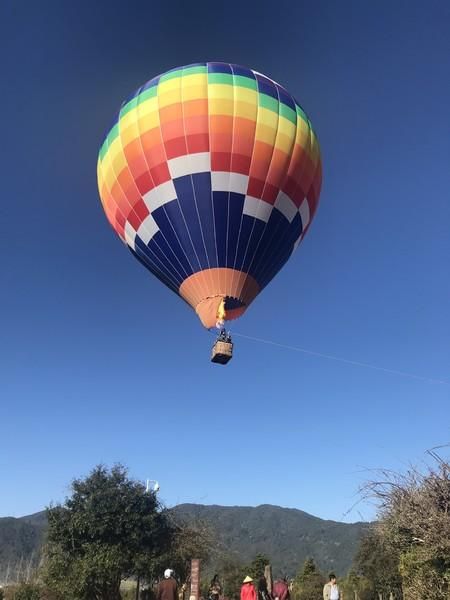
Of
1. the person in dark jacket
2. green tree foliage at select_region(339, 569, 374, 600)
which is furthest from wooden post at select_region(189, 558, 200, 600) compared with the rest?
green tree foliage at select_region(339, 569, 374, 600)

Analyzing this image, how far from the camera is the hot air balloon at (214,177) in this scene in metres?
18.1

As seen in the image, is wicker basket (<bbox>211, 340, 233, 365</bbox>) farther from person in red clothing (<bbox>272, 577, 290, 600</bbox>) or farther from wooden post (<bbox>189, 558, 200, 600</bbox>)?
person in red clothing (<bbox>272, 577, 290, 600</bbox>)

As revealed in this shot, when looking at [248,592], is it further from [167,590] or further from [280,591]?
[167,590]

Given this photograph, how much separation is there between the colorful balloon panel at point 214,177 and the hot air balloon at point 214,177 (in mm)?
32

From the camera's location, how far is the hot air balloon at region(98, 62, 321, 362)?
59.4ft

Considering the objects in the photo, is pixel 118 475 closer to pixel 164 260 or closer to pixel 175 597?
pixel 164 260

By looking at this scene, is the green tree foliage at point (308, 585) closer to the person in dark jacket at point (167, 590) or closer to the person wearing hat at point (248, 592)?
the person wearing hat at point (248, 592)

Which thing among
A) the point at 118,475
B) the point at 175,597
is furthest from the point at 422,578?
the point at 118,475

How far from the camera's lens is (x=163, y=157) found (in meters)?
18.3

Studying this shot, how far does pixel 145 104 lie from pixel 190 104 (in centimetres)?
176

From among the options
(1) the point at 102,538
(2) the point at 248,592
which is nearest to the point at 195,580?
(2) the point at 248,592

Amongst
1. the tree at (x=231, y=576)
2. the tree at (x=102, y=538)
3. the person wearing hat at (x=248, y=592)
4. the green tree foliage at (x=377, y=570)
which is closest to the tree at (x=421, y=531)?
the person wearing hat at (x=248, y=592)

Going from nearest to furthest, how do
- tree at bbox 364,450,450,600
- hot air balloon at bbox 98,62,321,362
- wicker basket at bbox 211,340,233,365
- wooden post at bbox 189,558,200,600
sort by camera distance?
tree at bbox 364,450,450,600
wooden post at bbox 189,558,200,600
wicker basket at bbox 211,340,233,365
hot air balloon at bbox 98,62,321,362

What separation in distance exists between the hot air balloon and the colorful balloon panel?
3 cm
